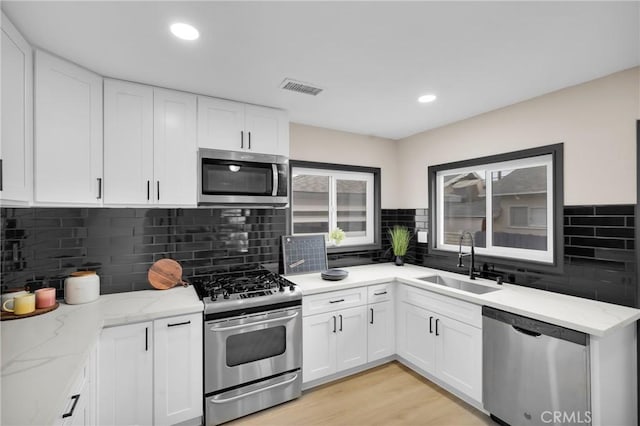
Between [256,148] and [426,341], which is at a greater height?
[256,148]

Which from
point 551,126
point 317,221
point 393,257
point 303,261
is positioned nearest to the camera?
point 551,126

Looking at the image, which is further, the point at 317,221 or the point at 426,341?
the point at 317,221

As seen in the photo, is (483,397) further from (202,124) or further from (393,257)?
(202,124)

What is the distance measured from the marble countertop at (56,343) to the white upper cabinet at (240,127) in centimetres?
124

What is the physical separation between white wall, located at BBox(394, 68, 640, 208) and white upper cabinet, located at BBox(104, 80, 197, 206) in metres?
2.62

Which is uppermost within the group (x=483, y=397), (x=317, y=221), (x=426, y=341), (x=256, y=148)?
(x=256, y=148)

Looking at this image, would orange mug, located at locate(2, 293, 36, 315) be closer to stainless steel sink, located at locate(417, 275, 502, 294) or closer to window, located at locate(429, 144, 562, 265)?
stainless steel sink, located at locate(417, 275, 502, 294)

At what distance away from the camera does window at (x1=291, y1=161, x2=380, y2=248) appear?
3.31 metres

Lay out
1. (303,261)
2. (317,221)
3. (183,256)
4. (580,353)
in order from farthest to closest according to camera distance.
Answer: (317,221), (303,261), (183,256), (580,353)

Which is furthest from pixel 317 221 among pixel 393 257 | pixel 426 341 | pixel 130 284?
pixel 130 284

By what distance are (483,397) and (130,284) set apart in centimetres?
280

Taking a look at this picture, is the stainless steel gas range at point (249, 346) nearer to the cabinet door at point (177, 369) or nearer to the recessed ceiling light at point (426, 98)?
the cabinet door at point (177, 369)

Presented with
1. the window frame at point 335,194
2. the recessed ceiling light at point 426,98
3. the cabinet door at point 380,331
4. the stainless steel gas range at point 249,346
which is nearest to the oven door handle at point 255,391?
the stainless steel gas range at point 249,346

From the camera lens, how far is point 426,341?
8.75 ft
